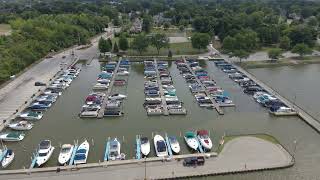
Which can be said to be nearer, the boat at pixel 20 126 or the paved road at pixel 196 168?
the paved road at pixel 196 168

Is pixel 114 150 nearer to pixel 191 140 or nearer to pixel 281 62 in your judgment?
pixel 191 140

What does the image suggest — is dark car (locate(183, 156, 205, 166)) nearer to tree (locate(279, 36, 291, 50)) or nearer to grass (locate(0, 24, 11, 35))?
tree (locate(279, 36, 291, 50))

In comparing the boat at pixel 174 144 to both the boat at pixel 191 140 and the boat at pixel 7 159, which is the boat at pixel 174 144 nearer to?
the boat at pixel 191 140

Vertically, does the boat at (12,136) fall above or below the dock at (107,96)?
below

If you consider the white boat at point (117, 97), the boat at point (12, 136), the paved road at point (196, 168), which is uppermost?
the white boat at point (117, 97)

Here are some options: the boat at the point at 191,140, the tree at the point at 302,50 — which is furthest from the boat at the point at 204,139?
the tree at the point at 302,50

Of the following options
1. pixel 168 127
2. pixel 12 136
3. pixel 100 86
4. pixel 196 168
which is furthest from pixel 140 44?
pixel 196 168

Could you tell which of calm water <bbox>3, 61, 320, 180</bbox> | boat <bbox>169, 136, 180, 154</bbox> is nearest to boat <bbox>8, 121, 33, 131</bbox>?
calm water <bbox>3, 61, 320, 180</bbox>
